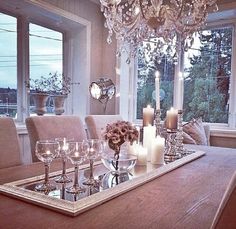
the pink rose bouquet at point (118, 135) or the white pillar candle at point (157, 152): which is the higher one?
the pink rose bouquet at point (118, 135)

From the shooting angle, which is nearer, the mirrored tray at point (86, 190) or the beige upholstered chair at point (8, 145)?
the mirrored tray at point (86, 190)

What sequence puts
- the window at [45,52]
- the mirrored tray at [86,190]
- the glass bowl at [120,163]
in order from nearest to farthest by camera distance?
the mirrored tray at [86,190] → the glass bowl at [120,163] → the window at [45,52]

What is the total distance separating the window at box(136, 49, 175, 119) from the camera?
3.86 metres

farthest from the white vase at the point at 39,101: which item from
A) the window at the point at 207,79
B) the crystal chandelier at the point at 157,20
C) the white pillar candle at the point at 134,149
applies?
the white pillar candle at the point at 134,149

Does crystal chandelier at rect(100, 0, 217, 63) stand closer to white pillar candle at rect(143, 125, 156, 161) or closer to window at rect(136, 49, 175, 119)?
white pillar candle at rect(143, 125, 156, 161)

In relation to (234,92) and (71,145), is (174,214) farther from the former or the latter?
(234,92)

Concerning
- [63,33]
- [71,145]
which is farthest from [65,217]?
[63,33]

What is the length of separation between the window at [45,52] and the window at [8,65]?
0.67ft

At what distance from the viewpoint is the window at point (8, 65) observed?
3008 millimetres

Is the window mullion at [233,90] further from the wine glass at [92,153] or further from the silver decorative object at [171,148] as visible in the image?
the wine glass at [92,153]

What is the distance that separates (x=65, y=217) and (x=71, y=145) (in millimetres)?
391

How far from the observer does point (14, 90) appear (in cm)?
313

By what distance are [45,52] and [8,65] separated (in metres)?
0.55

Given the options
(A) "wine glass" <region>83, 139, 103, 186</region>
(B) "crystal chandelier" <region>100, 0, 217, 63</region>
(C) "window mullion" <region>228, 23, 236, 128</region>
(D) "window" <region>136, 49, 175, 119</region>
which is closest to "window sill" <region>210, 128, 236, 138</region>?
(C) "window mullion" <region>228, 23, 236, 128</region>
